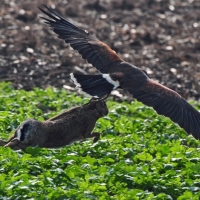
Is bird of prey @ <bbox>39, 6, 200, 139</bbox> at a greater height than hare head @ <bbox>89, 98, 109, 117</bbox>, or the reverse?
bird of prey @ <bbox>39, 6, 200, 139</bbox>

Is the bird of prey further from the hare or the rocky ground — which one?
the rocky ground

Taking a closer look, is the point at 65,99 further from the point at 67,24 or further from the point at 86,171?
the point at 86,171

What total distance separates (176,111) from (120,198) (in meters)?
2.36

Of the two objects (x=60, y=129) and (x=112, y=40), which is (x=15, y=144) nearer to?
(x=60, y=129)

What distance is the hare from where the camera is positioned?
8.72 meters

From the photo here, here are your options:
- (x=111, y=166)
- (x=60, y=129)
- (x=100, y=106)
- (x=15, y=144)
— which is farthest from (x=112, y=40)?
(x=111, y=166)

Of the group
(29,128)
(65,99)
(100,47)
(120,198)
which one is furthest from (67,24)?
(120,198)

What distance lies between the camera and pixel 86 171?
821 cm

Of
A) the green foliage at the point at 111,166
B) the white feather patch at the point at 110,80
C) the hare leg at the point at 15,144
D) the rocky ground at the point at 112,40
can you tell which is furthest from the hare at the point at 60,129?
the rocky ground at the point at 112,40

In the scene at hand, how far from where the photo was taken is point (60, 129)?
9.20m

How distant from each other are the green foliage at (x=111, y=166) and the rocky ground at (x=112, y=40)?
13.2ft

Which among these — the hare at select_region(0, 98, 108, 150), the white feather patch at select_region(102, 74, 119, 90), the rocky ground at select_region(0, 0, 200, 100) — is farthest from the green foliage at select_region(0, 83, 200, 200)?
the rocky ground at select_region(0, 0, 200, 100)

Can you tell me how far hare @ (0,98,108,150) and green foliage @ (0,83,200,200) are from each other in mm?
152

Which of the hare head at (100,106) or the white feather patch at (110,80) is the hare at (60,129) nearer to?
the hare head at (100,106)
